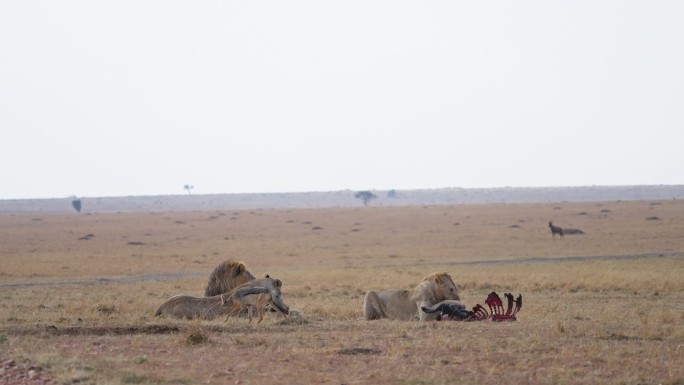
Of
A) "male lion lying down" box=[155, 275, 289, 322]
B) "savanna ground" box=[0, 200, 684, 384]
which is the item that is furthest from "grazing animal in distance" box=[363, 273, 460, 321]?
"male lion lying down" box=[155, 275, 289, 322]

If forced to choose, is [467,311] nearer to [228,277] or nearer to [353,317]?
[353,317]

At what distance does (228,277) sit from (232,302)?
1.98m

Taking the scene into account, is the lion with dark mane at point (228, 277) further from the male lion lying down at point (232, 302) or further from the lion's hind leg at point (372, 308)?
the lion's hind leg at point (372, 308)

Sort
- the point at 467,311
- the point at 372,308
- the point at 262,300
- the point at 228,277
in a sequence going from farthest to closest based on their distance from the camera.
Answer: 1. the point at 228,277
2. the point at 372,308
3. the point at 467,311
4. the point at 262,300

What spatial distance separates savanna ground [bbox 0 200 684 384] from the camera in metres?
10.0

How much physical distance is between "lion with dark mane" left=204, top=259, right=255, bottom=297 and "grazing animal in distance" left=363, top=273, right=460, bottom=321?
2.14 metres

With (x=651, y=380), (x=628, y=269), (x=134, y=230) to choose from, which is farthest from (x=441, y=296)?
(x=134, y=230)

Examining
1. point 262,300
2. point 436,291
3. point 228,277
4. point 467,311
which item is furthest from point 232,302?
point 467,311

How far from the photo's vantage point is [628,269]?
29203mm

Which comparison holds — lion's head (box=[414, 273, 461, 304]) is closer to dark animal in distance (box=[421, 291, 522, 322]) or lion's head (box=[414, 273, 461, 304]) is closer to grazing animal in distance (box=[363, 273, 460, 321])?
grazing animal in distance (box=[363, 273, 460, 321])

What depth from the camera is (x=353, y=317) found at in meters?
16.4

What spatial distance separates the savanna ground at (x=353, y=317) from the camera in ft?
32.9

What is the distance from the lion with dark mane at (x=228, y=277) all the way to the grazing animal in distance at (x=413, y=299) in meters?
2.14

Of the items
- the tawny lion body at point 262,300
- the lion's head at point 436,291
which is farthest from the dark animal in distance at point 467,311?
the tawny lion body at point 262,300
